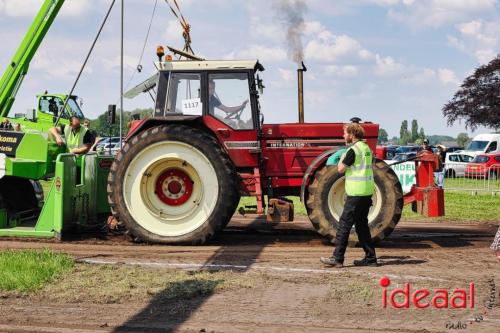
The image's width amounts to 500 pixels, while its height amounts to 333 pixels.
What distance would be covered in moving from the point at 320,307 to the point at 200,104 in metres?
4.22

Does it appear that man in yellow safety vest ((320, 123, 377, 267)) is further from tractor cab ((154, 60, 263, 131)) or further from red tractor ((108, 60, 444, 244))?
tractor cab ((154, 60, 263, 131))

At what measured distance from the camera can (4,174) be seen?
909 centimetres

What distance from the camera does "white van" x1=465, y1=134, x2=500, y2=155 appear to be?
32.4 m

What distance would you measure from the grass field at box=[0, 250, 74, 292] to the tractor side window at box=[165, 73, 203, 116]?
108 inches

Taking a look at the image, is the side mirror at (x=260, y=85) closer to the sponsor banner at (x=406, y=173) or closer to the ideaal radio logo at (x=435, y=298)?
the ideaal radio logo at (x=435, y=298)

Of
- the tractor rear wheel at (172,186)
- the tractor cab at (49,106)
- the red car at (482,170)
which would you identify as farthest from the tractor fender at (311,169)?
the tractor cab at (49,106)

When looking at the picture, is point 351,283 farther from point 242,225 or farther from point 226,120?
point 242,225

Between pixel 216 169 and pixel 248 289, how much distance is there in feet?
8.66

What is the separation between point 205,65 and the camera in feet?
29.6

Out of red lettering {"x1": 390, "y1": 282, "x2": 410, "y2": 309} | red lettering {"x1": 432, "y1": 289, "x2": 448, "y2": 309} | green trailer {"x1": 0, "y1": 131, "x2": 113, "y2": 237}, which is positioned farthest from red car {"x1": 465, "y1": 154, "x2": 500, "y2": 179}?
red lettering {"x1": 390, "y1": 282, "x2": 410, "y2": 309}

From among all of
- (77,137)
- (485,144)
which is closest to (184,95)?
(77,137)

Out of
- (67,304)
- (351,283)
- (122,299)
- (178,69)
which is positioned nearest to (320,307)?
(351,283)

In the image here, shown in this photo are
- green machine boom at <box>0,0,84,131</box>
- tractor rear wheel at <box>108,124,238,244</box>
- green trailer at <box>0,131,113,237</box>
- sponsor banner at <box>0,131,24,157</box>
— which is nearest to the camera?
tractor rear wheel at <box>108,124,238,244</box>

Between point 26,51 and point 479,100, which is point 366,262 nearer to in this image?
point 26,51
